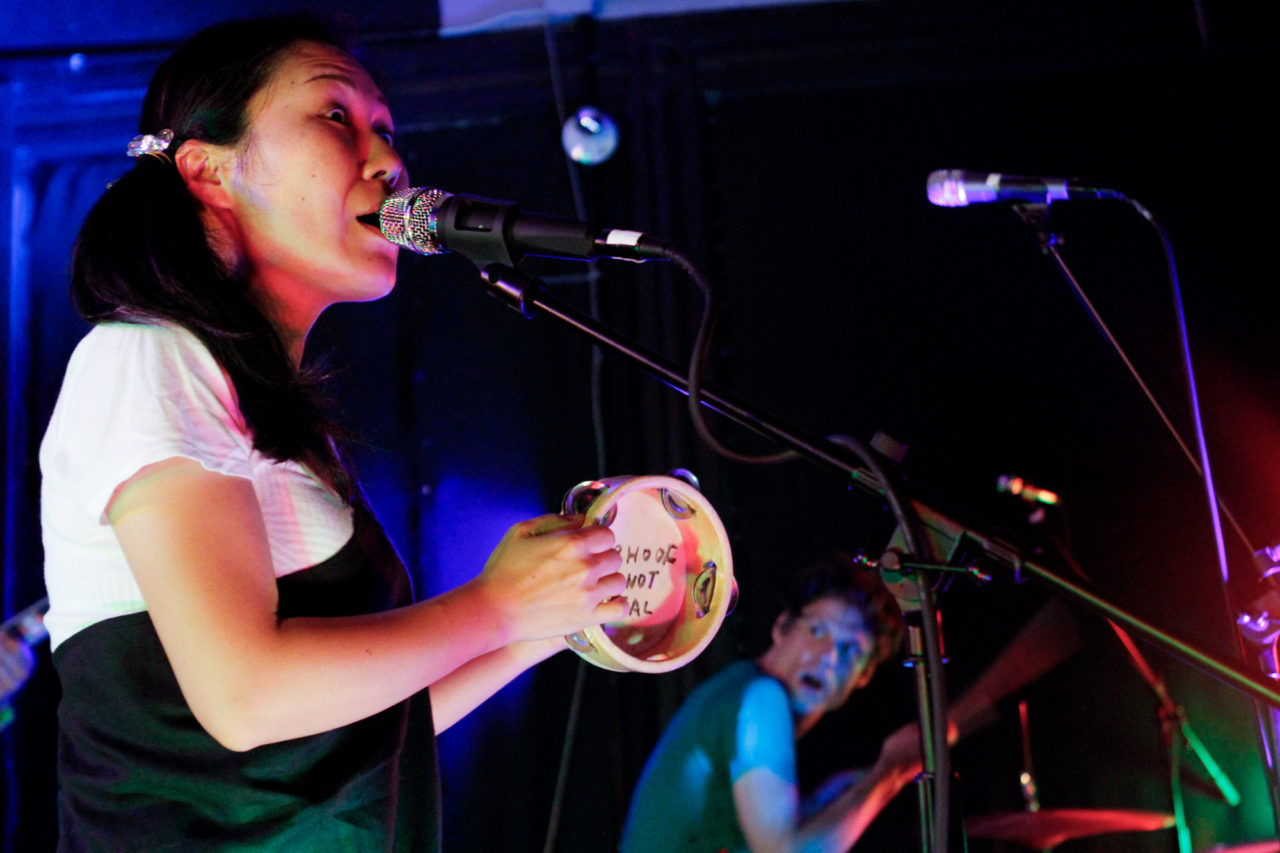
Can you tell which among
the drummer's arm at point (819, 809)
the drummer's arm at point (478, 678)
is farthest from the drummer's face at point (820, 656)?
the drummer's arm at point (478, 678)

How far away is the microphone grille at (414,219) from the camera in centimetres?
124

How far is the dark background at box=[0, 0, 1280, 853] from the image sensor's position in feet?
9.43

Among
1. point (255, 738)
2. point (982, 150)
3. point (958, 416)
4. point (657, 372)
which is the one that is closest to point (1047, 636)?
point (958, 416)

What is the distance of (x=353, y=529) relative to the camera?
1240 millimetres

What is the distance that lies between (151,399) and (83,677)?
317mm

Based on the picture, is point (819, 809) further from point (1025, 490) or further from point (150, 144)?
point (150, 144)

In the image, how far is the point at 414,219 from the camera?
4.12 ft

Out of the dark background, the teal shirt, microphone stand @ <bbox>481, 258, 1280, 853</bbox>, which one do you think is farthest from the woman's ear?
the teal shirt

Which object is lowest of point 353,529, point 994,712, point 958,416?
point 994,712

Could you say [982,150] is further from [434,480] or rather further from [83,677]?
[83,677]

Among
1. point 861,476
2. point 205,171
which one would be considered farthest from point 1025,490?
point 205,171

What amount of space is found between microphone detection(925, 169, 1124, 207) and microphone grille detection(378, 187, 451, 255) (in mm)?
1055

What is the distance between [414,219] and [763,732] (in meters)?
2.00

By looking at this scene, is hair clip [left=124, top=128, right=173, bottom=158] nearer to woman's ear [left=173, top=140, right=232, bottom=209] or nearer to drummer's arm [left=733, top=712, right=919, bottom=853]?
woman's ear [left=173, top=140, right=232, bottom=209]
